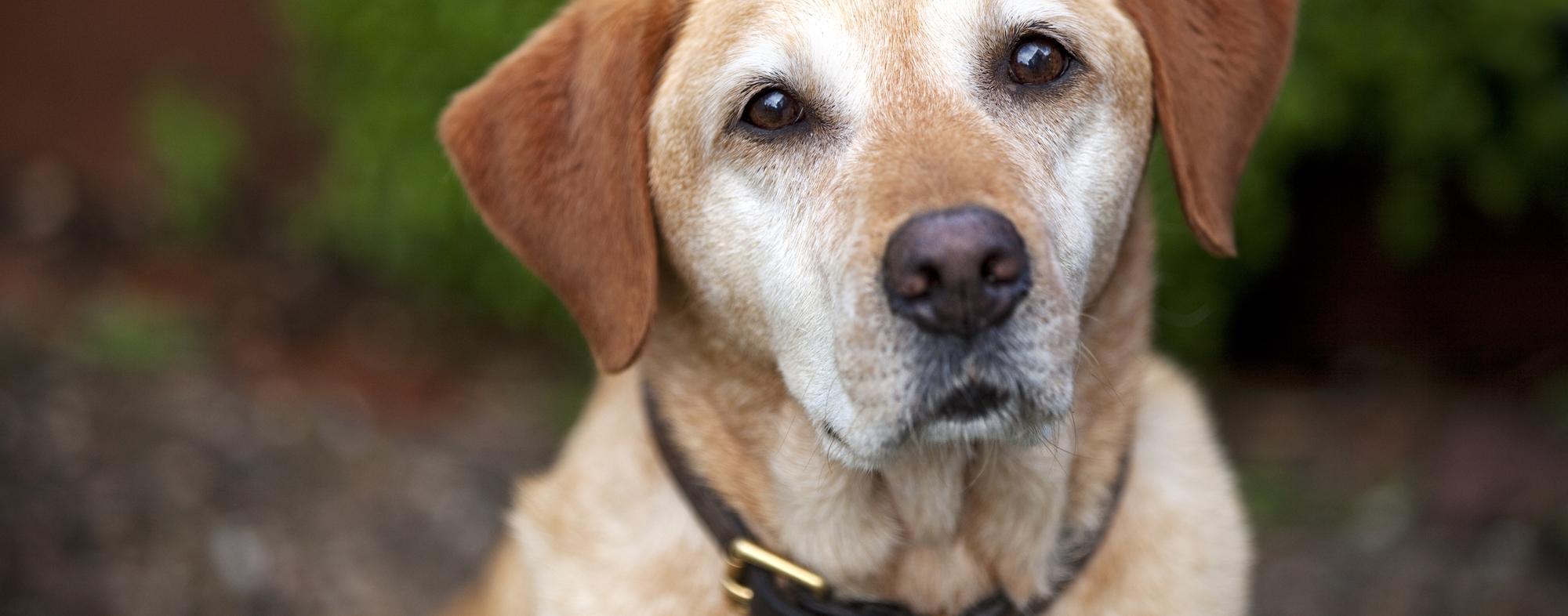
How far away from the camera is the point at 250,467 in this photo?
15.3 feet

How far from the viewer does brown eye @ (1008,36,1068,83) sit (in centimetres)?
227

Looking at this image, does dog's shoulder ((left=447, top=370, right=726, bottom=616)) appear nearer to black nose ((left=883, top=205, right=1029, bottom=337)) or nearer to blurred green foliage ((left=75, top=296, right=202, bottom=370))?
black nose ((left=883, top=205, right=1029, bottom=337))

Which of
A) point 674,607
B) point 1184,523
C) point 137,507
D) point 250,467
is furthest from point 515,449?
point 1184,523

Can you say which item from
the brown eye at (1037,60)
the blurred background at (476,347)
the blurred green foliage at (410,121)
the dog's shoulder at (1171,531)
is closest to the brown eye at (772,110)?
the brown eye at (1037,60)

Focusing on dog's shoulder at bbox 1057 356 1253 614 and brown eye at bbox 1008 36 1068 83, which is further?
dog's shoulder at bbox 1057 356 1253 614

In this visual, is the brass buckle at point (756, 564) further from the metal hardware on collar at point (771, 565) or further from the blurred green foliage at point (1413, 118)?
the blurred green foliage at point (1413, 118)

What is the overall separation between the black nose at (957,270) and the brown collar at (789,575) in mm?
657

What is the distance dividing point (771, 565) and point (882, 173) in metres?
0.76

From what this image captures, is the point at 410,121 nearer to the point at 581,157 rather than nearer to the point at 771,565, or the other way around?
the point at 581,157

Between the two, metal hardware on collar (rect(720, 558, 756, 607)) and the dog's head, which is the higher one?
the dog's head

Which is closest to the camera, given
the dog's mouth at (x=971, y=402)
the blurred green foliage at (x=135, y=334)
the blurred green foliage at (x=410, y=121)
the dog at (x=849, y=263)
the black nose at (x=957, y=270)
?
the black nose at (x=957, y=270)

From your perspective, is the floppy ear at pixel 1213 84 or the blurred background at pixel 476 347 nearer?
the floppy ear at pixel 1213 84

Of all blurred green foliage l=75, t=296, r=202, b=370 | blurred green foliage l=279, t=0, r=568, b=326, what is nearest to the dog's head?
blurred green foliage l=279, t=0, r=568, b=326

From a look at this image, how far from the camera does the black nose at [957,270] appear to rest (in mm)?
1838
